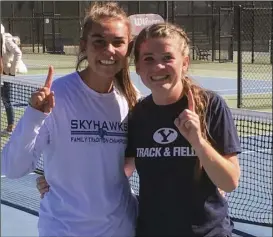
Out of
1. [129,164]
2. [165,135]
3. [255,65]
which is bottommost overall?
[255,65]

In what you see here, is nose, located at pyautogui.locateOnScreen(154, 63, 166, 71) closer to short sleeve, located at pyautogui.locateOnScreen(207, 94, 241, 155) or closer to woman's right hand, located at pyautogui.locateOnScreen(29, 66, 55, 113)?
short sleeve, located at pyautogui.locateOnScreen(207, 94, 241, 155)

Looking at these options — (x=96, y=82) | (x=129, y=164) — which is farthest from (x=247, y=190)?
(x=96, y=82)

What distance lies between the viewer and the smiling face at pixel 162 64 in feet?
5.93

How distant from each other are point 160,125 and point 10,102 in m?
5.99

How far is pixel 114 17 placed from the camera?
77.6 inches

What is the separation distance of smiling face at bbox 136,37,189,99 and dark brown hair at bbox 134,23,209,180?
0.6 inches

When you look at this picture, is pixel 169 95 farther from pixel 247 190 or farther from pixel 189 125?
pixel 247 190

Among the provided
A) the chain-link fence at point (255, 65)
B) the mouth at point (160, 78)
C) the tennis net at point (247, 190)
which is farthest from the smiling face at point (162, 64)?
the chain-link fence at point (255, 65)

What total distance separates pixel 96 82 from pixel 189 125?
1.40 feet

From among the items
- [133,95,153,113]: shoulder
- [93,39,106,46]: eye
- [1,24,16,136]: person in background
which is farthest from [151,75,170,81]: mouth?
[1,24,16,136]: person in background

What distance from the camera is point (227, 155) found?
1.78 metres

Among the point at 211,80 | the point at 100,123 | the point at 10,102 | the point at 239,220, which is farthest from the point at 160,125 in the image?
the point at 211,80

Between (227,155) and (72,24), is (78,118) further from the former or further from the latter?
(72,24)

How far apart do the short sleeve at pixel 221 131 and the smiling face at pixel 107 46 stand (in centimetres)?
35
